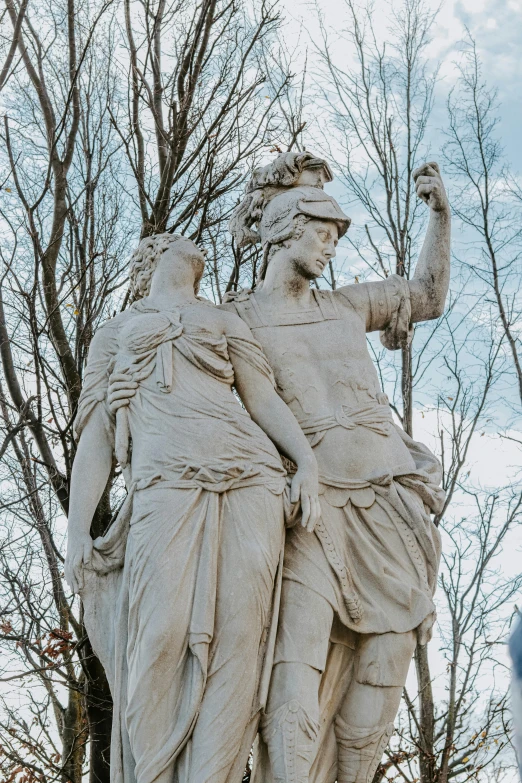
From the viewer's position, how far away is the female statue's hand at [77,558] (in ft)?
14.9

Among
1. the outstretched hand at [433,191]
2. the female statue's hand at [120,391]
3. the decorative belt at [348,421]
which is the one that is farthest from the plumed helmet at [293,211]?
the female statue's hand at [120,391]

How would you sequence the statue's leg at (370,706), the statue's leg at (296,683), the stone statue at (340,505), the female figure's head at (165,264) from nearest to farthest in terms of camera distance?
the statue's leg at (296,683)
the stone statue at (340,505)
the statue's leg at (370,706)
the female figure's head at (165,264)

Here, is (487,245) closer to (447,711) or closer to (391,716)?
(447,711)

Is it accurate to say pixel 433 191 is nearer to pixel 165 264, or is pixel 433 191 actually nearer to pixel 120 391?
pixel 165 264

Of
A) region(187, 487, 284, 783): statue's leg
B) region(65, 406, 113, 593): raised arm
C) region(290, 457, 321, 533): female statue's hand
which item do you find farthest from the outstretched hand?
region(65, 406, 113, 593): raised arm

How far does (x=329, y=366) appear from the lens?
200 inches

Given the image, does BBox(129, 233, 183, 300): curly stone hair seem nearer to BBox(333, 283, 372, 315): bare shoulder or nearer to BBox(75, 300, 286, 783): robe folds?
BBox(75, 300, 286, 783): robe folds

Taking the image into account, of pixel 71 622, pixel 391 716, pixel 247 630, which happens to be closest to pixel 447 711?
pixel 71 622

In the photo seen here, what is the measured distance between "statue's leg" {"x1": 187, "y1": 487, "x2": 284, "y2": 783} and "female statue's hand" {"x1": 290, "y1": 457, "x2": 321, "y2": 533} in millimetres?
90

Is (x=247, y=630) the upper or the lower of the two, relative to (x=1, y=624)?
lower

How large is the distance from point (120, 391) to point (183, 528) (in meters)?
0.72

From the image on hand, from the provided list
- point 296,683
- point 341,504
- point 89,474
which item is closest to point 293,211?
point 341,504

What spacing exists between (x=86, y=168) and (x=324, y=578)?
6.17m

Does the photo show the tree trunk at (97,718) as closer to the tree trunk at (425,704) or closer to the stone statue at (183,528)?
the tree trunk at (425,704)
